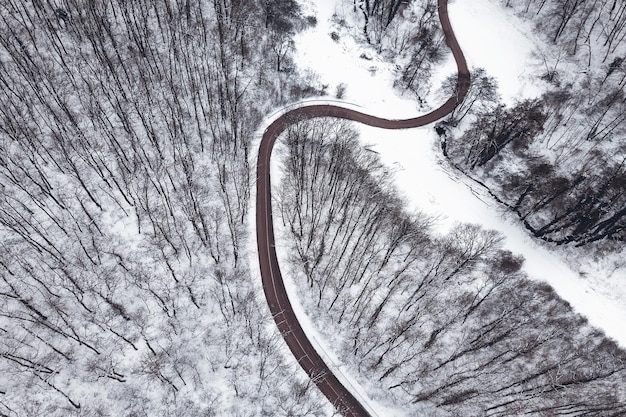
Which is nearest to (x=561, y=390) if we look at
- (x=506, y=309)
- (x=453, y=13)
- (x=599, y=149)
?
(x=506, y=309)

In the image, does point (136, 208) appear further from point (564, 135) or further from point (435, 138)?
point (564, 135)

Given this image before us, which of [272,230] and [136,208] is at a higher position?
[136,208]

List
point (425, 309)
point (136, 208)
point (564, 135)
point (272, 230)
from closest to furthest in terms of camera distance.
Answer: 1. point (425, 309)
2. point (136, 208)
3. point (272, 230)
4. point (564, 135)

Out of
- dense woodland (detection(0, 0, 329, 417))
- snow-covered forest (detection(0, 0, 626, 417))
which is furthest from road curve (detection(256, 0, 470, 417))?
dense woodland (detection(0, 0, 329, 417))

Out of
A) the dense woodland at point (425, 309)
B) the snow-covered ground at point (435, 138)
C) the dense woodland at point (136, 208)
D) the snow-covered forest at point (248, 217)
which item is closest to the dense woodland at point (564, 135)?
the snow-covered forest at point (248, 217)

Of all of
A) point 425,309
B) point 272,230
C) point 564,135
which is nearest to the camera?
point 425,309

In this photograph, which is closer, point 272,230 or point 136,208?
point 136,208

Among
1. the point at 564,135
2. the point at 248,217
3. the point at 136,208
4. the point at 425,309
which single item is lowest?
the point at 425,309

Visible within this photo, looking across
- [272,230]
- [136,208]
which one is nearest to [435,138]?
[272,230]

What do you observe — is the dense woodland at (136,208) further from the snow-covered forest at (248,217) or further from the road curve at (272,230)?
the road curve at (272,230)
